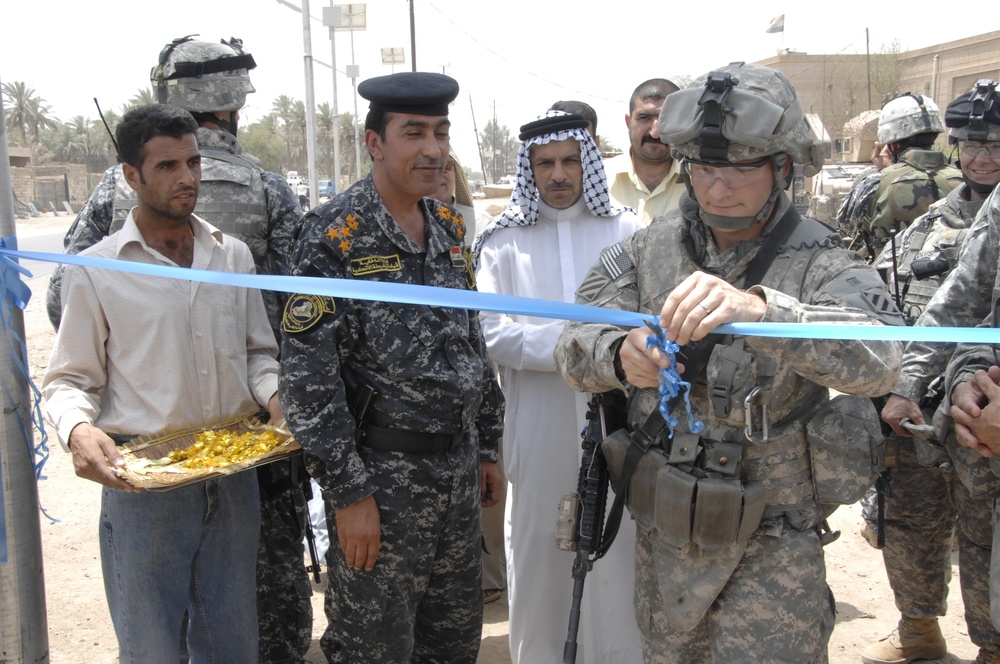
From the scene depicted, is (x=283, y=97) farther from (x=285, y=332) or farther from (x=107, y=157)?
(x=285, y=332)

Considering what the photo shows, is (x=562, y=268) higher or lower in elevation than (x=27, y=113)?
lower

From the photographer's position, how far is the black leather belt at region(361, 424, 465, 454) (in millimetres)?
2746

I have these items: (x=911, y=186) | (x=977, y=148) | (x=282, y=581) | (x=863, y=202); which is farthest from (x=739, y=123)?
(x=863, y=202)

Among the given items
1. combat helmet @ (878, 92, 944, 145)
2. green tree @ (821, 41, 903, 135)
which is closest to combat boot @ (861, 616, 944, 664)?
combat helmet @ (878, 92, 944, 145)

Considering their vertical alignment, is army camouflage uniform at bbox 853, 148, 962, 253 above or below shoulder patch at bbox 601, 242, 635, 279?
above

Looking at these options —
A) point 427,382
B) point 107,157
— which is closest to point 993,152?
point 427,382

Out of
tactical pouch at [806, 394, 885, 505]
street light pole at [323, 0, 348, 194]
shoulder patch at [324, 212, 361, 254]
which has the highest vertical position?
street light pole at [323, 0, 348, 194]

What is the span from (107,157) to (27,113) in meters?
7.14

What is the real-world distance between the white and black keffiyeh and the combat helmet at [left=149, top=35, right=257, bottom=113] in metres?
1.34

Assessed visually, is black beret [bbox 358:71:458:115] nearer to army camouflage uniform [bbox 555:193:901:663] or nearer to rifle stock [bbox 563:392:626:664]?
army camouflage uniform [bbox 555:193:901:663]

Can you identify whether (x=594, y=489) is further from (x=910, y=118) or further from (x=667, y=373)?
(x=910, y=118)

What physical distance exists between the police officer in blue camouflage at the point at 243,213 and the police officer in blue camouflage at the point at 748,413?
1.82 metres

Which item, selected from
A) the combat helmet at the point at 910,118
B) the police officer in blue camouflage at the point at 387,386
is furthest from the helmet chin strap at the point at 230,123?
the combat helmet at the point at 910,118

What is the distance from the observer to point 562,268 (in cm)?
363
